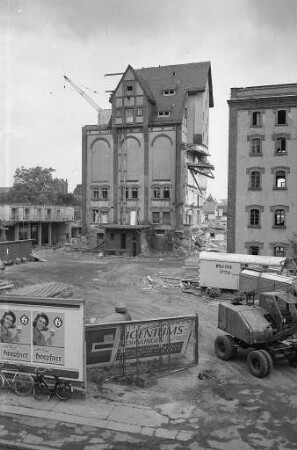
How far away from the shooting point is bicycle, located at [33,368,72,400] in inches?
496

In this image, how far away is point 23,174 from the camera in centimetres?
8994

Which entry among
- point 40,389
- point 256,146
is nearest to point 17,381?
point 40,389

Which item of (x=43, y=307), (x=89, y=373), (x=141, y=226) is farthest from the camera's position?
(x=141, y=226)

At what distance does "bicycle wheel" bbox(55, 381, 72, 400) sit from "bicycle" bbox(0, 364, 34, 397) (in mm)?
755

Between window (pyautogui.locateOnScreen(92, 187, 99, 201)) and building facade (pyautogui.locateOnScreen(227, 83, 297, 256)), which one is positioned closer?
building facade (pyautogui.locateOnScreen(227, 83, 297, 256))

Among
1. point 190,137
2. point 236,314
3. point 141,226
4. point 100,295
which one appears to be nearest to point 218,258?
point 100,295

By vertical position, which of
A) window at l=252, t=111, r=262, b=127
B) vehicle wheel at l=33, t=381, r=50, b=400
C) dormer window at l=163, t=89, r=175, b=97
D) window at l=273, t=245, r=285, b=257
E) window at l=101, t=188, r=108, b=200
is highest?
dormer window at l=163, t=89, r=175, b=97

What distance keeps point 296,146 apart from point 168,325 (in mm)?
30320

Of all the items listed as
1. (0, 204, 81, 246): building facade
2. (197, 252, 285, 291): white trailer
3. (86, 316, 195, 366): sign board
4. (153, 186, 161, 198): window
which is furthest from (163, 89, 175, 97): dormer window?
(86, 316, 195, 366): sign board

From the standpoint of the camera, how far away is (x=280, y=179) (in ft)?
137

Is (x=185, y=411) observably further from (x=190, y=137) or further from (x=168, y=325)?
(x=190, y=137)

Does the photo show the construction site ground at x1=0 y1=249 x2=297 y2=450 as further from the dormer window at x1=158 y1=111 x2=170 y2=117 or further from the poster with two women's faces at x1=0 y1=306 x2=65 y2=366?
the dormer window at x1=158 y1=111 x2=170 y2=117

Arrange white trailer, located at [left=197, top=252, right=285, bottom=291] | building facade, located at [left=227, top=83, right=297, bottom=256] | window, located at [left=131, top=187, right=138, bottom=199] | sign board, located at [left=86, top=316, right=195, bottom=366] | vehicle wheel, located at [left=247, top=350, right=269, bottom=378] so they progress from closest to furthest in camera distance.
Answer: sign board, located at [left=86, top=316, right=195, bottom=366], vehicle wheel, located at [left=247, top=350, right=269, bottom=378], white trailer, located at [left=197, top=252, right=285, bottom=291], building facade, located at [left=227, top=83, right=297, bottom=256], window, located at [left=131, top=187, right=138, bottom=199]

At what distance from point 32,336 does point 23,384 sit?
4.32 ft
